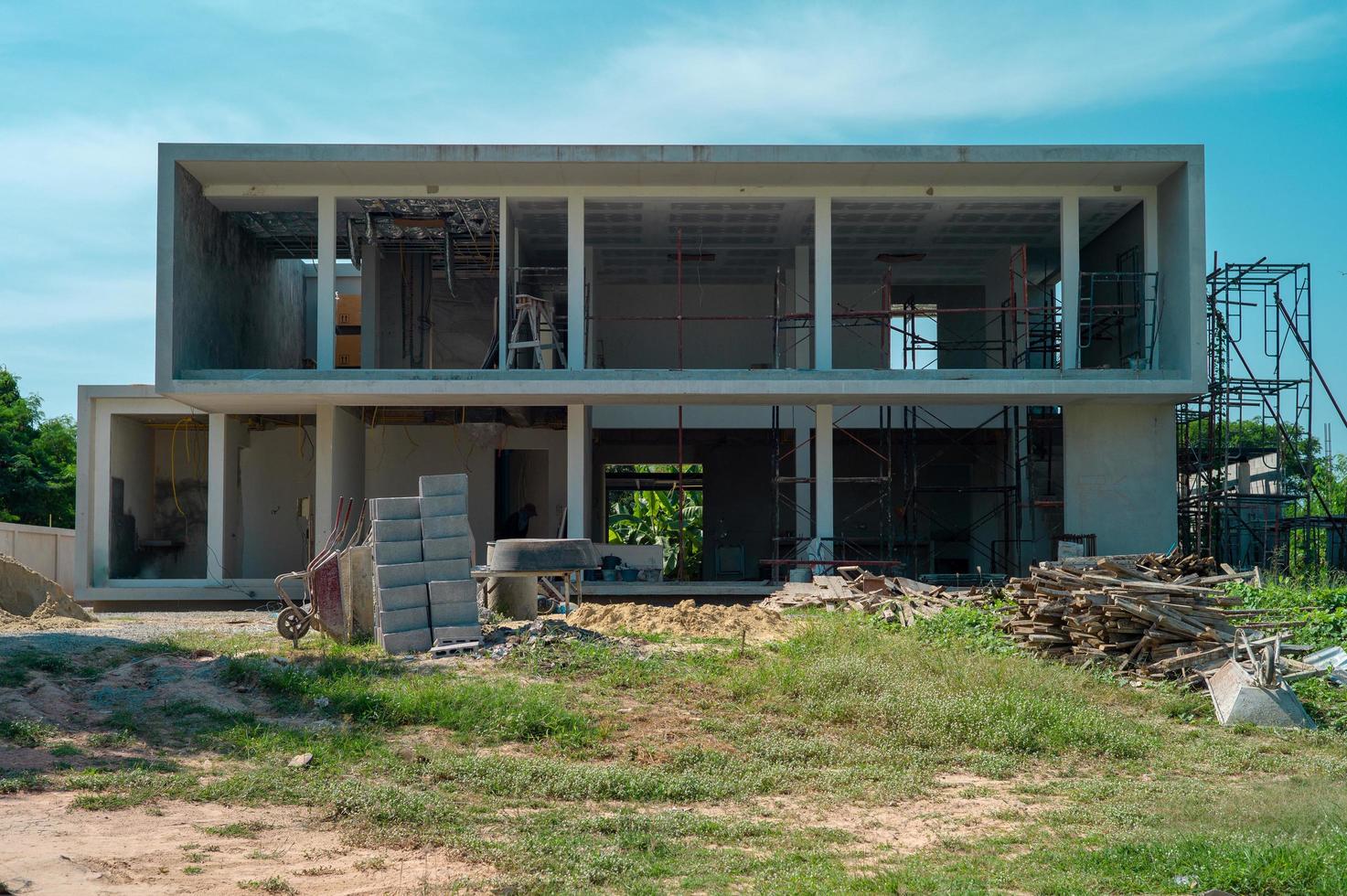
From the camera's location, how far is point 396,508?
46.5ft

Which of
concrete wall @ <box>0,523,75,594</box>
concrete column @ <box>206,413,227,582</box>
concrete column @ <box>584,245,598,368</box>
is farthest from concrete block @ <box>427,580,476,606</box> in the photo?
concrete wall @ <box>0,523,75,594</box>

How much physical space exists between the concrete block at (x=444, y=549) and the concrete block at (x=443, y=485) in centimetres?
56

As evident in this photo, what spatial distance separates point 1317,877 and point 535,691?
274 inches

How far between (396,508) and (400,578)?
33.2 inches

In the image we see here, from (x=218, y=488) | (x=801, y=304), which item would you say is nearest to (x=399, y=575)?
(x=218, y=488)

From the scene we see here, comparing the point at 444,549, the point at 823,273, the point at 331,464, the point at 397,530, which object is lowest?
the point at 444,549

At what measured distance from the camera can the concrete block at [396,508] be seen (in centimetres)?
1406

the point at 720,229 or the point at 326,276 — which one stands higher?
the point at 720,229

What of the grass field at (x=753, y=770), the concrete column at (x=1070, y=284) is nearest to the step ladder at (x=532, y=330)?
the grass field at (x=753, y=770)

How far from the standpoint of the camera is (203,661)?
13.0 meters

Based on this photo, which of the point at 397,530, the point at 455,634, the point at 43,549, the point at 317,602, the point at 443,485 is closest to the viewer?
the point at 455,634

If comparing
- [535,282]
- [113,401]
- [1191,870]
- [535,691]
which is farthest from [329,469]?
[1191,870]

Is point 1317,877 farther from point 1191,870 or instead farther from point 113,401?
point 113,401

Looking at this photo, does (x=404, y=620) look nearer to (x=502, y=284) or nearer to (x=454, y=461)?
(x=502, y=284)
